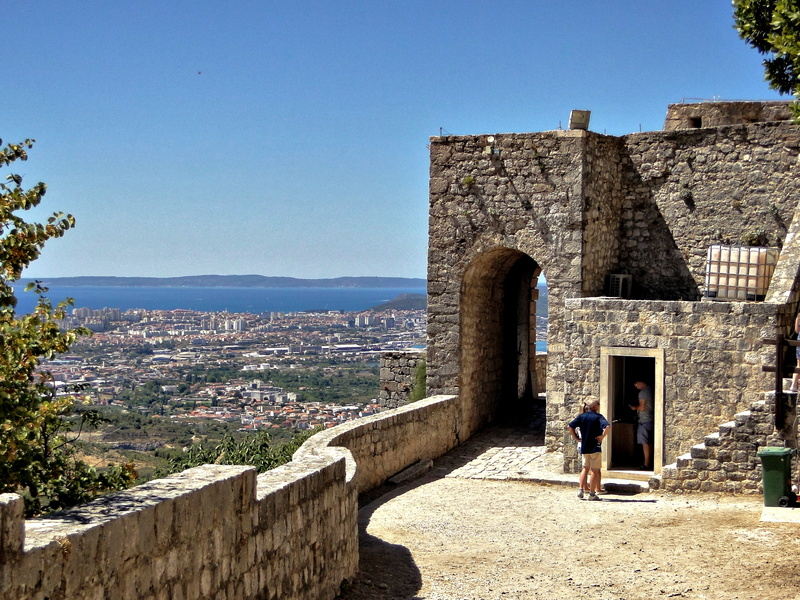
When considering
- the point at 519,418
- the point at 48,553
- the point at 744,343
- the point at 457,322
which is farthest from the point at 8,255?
the point at 519,418

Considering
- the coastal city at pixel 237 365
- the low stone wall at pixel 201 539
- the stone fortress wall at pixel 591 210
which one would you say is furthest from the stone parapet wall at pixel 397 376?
the low stone wall at pixel 201 539

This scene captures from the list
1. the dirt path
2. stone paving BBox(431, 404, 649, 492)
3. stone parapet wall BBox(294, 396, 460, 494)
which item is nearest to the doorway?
stone paving BBox(431, 404, 649, 492)

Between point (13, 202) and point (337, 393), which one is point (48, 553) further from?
point (337, 393)

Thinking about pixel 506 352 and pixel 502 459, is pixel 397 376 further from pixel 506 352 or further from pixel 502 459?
pixel 502 459

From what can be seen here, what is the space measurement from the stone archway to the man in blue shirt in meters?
4.64

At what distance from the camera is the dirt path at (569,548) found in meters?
9.02

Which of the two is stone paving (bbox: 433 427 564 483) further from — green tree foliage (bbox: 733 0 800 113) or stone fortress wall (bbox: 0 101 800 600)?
green tree foliage (bbox: 733 0 800 113)

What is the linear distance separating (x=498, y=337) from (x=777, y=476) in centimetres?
838

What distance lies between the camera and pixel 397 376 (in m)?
20.7

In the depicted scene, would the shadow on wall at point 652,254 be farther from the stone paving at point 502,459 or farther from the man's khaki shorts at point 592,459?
the man's khaki shorts at point 592,459

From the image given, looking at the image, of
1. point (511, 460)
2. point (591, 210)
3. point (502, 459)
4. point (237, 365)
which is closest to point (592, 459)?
point (511, 460)

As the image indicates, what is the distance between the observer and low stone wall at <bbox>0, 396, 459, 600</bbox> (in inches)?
193

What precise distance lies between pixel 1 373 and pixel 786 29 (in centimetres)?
882

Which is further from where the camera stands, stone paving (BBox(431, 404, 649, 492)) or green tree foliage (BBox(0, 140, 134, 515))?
stone paving (BBox(431, 404, 649, 492))
